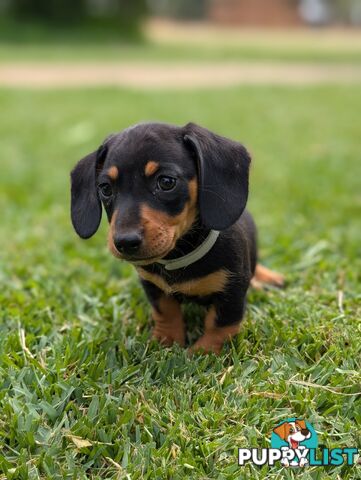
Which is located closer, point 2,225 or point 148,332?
point 148,332

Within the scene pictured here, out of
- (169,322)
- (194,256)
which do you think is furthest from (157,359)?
(194,256)

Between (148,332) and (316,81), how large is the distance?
1428cm

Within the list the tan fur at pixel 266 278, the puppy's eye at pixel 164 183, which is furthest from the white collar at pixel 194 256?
the tan fur at pixel 266 278

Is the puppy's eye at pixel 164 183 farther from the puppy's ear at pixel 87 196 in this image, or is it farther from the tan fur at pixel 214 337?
the tan fur at pixel 214 337

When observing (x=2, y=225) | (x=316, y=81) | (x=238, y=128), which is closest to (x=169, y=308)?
(x=2, y=225)

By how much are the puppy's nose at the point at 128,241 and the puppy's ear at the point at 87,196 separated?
Result: 1.45 feet

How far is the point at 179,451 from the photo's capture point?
2127 mm

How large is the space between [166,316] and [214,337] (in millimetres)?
268

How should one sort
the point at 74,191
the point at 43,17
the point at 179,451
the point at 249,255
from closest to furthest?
the point at 179,451 < the point at 74,191 < the point at 249,255 < the point at 43,17

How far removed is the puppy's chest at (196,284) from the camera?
104 inches

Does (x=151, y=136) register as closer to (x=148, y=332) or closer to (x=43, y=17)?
(x=148, y=332)

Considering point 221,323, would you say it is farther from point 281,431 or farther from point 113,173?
point 113,173

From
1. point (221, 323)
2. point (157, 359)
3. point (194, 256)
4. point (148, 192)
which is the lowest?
point (157, 359)

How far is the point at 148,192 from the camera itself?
2.38 m
